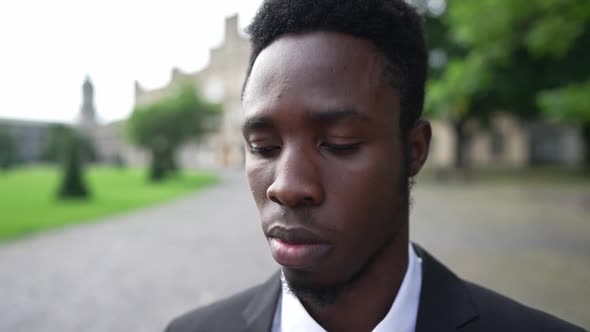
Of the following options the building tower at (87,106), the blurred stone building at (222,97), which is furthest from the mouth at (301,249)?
the building tower at (87,106)

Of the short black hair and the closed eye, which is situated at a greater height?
the short black hair

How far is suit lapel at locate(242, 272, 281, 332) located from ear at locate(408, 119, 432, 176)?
741 mm

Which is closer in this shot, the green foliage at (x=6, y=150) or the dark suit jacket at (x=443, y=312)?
the dark suit jacket at (x=443, y=312)

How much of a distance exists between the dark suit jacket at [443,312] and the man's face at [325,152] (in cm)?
34

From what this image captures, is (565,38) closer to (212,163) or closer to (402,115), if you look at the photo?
(402,115)

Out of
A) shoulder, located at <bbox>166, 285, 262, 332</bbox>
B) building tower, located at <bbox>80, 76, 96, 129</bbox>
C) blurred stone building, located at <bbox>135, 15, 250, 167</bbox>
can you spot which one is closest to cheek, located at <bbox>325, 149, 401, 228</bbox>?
shoulder, located at <bbox>166, 285, 262, 332</bbox>

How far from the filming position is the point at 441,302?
1349 mm

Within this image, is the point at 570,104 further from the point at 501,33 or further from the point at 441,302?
the point at 441,302

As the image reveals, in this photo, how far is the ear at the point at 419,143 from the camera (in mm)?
1348

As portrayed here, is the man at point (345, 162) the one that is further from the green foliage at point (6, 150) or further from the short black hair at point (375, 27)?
the green foliage at point (6, 150)

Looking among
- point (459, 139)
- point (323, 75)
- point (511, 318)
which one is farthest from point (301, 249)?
point (459, 139)

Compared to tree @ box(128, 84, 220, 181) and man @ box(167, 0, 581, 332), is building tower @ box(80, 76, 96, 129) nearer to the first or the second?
tree @ box(128, 84, 220, 181)

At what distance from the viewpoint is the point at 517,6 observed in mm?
8578

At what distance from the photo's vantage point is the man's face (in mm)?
1107
